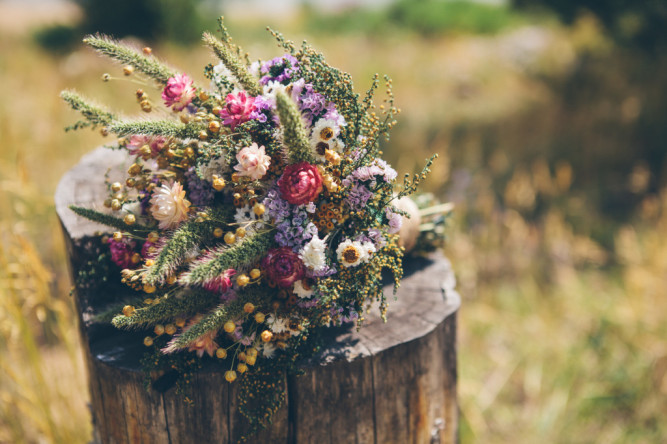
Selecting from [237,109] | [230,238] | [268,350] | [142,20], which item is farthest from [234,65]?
[142,20]

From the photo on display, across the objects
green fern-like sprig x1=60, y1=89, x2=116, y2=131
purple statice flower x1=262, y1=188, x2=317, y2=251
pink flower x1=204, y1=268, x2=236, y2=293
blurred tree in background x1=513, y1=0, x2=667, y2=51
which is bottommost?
pink flower x1=204, y1=268, x2=236, y2=293

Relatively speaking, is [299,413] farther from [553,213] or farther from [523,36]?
[523,36]

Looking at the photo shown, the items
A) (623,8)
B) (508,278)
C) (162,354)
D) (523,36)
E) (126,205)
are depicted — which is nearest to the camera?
(162,354)

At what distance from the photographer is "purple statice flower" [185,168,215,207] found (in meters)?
1.91

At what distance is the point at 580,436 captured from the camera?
11.1ft

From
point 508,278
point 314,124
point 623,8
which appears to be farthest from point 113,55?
point 623,8

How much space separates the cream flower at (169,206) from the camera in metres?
1.73

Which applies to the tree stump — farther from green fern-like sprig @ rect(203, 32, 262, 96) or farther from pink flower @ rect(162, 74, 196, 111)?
green fern-like sprig @ rect(203, 32, 262, 96)

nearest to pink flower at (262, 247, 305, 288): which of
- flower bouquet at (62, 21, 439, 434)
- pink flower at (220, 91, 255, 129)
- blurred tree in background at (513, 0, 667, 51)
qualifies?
flower bouquet at (62, 21, 439, 434)

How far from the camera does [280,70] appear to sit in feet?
6.19

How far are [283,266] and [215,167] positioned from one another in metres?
0.40

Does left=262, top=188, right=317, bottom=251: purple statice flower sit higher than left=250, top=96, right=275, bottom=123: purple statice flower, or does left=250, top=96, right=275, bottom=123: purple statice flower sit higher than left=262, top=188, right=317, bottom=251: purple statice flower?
left=250, top=96, right=275, bottom=123: purple statice flower

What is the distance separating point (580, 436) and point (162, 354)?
2.76m

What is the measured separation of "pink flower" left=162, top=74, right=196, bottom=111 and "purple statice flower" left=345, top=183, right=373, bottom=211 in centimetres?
64
